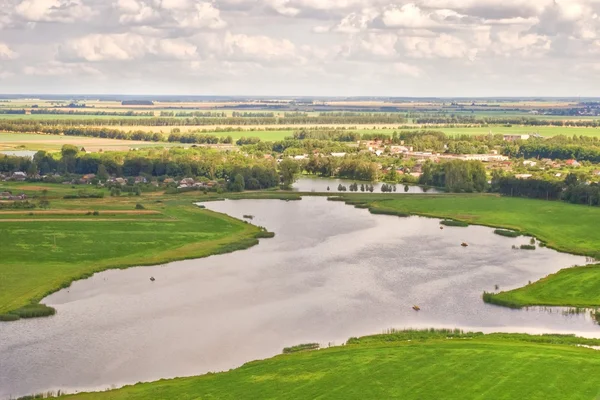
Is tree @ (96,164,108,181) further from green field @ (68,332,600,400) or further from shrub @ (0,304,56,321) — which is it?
green field @ (68,332,600,400)

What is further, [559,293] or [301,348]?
[559,293]

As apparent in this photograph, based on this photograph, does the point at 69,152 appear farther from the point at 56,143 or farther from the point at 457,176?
the point at 457,176

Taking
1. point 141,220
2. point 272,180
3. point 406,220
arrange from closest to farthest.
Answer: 1. point 141,220
2. point 406,220
3. point 272,180

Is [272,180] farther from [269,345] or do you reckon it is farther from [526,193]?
[269,345]

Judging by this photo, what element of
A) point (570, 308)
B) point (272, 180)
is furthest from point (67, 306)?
point (272, 180)

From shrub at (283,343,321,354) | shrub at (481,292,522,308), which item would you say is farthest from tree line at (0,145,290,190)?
shrub at (283,343,321,354)

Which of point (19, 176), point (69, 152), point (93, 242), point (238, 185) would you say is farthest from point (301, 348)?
point (69, 152)
